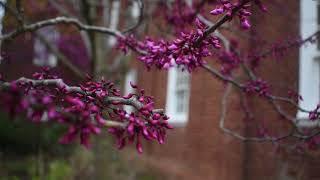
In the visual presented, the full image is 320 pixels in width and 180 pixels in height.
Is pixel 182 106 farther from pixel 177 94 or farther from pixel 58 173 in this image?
pixel 58 173

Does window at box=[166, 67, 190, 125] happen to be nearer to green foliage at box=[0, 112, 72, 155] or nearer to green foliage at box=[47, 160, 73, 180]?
green foliage at box=[47, 160, 73, 180]

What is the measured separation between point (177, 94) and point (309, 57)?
183 inches

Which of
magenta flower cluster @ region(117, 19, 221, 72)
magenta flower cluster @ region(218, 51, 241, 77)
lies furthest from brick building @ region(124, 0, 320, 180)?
magenta flower cluster @ region(117, 19, 221, 72)

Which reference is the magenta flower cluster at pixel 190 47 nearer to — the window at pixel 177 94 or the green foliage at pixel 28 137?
the window at pixel 177 94

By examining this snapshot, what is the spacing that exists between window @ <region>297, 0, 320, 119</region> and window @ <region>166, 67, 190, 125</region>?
400cm

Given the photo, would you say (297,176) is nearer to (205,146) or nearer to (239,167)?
(239,167)

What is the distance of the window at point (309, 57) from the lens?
221 inches

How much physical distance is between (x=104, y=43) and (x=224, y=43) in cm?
469

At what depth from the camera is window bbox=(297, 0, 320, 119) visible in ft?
18.4

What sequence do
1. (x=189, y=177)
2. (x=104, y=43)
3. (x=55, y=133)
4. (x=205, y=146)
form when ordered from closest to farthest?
(x=205, y=146)
(x=189, y=177)
(x=104, y=43)
(x=55, y=133)

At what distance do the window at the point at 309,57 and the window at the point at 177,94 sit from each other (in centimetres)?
400

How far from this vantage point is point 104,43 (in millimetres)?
9125

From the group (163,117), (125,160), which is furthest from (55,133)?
(163,117)

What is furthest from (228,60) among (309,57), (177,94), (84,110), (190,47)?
(177,94)
